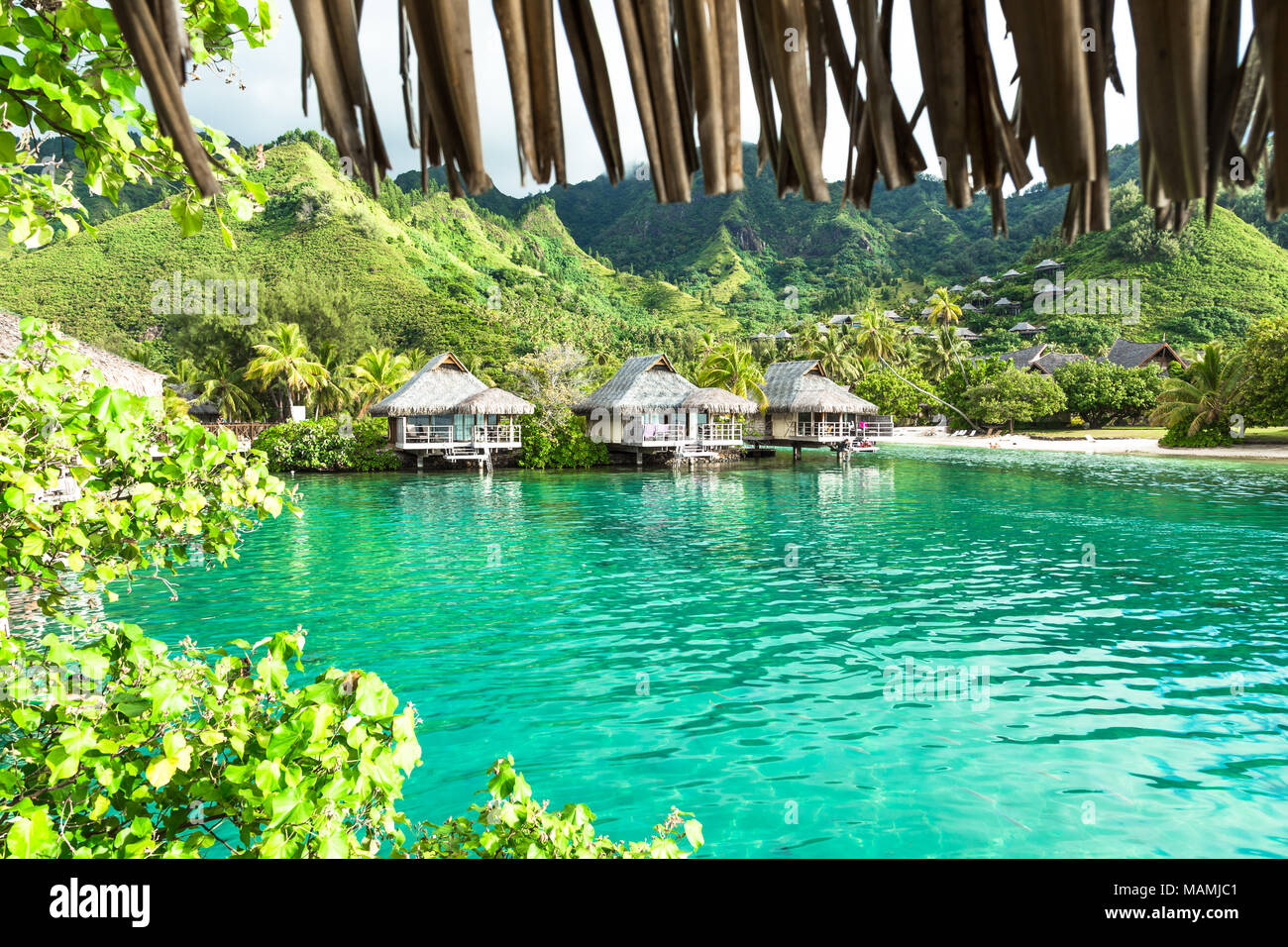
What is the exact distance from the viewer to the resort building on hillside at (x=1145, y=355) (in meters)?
51.7

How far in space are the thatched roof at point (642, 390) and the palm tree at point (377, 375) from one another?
1074cm

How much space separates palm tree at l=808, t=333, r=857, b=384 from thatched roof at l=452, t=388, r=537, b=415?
25.0m

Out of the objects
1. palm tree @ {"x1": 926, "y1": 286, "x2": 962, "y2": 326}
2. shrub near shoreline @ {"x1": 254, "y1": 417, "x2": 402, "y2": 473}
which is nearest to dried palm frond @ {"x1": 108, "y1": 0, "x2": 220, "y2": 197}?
shrub near shoreline @ {"x1": 254, "y1": 417, "x2": 402, "y2": 473}

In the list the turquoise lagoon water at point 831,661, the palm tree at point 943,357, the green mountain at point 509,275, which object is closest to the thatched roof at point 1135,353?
the green mountain at point 509,275

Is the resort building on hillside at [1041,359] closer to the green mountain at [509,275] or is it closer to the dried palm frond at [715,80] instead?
the green mountain at [509,275]

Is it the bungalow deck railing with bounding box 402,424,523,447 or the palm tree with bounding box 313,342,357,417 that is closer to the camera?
the bungalow deck railing with bounding box 402,424,523,447

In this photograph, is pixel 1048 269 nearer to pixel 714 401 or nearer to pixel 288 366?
pixel 714 401

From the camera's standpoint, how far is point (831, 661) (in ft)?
28.5

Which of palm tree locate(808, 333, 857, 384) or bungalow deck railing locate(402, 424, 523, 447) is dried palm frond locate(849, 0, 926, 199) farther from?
palm tree locate(808, 333, 857, 384)

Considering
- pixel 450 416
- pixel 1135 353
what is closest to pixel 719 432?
pixel 450 416

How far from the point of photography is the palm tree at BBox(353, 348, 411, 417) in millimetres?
39969

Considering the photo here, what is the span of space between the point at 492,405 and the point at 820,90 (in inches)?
1275

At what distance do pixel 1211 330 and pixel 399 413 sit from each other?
60399 millimetres
